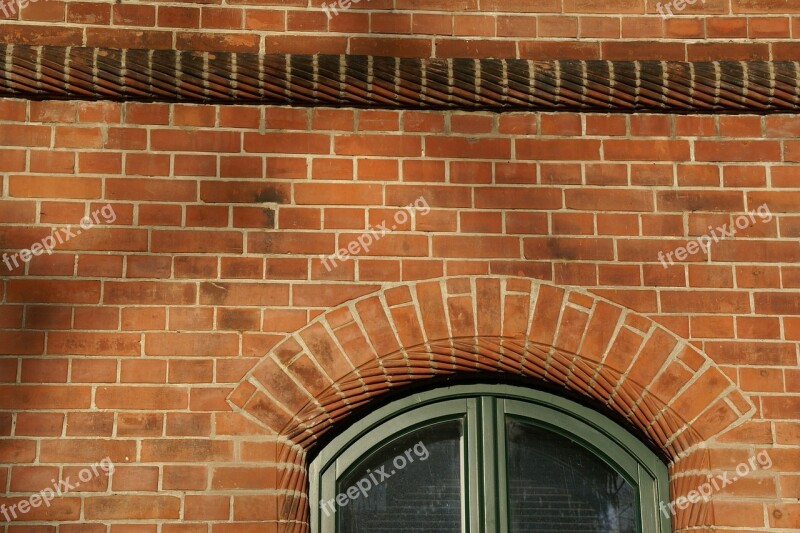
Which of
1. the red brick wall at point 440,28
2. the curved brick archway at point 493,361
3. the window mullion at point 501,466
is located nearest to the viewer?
the curved brick archway at point 493,361

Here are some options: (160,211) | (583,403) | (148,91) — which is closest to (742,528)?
(583,403)

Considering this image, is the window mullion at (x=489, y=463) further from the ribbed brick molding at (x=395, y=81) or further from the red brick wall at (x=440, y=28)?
A: the red brick wall at (x=440, y=28)

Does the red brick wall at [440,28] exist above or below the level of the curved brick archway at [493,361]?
above

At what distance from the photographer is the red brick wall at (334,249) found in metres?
3.35

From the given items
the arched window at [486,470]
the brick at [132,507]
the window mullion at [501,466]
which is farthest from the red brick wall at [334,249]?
the window mullion at [501,466]

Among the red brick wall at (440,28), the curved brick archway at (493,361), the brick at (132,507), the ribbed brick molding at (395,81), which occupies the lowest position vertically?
the brick at (132,507)

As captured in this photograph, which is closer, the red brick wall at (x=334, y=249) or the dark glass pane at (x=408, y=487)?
the red brick wall at (x=334, y=249)

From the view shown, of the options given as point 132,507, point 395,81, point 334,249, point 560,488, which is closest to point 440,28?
point 395,81

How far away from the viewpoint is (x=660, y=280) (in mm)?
3561

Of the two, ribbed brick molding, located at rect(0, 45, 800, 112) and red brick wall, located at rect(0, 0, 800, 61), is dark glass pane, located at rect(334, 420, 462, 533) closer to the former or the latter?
ribbed brick molding, located at rect(0, 45, 800, 112)

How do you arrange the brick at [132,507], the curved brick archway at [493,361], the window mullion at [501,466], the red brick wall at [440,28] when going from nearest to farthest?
the brick at [132,507]
the curved brick archway at [493,361]
the window mullion at [501,466]
the red brick wall at [440,28]

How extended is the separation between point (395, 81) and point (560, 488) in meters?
1.54

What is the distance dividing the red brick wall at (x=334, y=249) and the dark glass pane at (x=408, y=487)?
0.27 meters

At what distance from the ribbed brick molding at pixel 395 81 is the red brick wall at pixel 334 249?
6 centimetres
